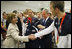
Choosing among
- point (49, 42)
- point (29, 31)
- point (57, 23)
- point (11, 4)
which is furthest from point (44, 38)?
point (11, 4)

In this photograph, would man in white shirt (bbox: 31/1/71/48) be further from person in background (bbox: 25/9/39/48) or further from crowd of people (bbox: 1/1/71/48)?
person in background (bbox: 25/9/39/48)

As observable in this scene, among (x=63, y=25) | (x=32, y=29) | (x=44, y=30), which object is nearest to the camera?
(x=63, y=25)

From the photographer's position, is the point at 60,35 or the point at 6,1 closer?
the point at 60,35

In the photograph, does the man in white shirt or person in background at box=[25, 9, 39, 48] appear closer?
the man in white shirt

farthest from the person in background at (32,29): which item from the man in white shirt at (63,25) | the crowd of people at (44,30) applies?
the man in white shirt at (63,25)

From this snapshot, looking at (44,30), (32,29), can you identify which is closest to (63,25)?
(44,30)

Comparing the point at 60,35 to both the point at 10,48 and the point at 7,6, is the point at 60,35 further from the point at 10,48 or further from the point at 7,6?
the point at 7,6

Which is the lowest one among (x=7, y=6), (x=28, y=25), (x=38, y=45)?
(x=38, y=45)

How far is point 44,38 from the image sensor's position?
3.56 meters

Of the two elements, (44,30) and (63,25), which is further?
(44,30)

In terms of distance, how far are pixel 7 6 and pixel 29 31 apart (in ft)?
31.3

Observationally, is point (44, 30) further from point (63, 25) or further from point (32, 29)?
point (32, 29)

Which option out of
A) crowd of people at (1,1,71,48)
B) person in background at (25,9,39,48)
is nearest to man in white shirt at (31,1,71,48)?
crowd of people at (1,1,71,48)

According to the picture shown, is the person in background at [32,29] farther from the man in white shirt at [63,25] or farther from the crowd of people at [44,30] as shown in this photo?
the man in white shirt at [63,25]
